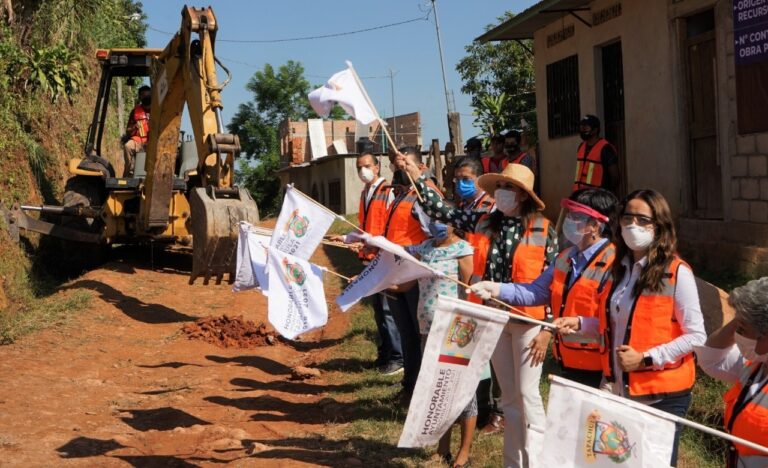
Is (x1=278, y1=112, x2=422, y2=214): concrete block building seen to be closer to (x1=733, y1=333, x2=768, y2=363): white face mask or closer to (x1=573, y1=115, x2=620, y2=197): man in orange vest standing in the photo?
(x1=573, y1=115, x2=620, y2=197): man in orange vest standing

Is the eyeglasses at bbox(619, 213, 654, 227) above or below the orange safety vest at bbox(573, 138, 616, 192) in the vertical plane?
below

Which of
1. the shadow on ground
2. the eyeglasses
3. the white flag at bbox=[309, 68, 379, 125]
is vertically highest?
the white flag at bbox=[309, 68, 379, 125]

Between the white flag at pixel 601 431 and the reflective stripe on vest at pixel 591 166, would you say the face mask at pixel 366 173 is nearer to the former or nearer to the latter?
the reflective stripe on vest at pixel 591 166

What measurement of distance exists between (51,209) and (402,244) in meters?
9.33

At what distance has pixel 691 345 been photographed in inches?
165

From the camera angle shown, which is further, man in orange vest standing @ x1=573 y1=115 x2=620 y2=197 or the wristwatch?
man in orange vest standing @ x1=573 y1=115 x2=620 y2=197

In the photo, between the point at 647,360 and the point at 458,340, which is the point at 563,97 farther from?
the point at 647,360

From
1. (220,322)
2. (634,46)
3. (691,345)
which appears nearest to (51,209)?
(220,322)

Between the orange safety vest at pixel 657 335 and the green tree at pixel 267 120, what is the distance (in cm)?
5277

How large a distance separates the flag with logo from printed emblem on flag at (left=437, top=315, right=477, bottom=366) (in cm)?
389

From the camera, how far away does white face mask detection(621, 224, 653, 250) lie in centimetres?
429

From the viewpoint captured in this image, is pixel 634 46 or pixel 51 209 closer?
pixel 634 46

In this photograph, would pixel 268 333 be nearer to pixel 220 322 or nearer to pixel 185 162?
pixel 220 322

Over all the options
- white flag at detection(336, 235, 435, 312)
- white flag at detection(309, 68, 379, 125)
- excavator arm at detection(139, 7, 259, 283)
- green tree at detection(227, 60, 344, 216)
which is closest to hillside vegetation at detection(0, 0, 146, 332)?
excavator arm at detection(139, 7, 259, 283)
